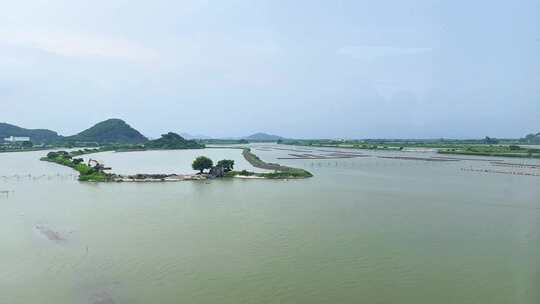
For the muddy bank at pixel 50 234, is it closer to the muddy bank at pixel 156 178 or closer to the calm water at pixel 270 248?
the calm water at pixel 270 248

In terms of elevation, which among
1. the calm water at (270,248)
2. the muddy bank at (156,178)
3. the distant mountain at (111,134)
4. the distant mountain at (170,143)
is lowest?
the calm water at (270,248)

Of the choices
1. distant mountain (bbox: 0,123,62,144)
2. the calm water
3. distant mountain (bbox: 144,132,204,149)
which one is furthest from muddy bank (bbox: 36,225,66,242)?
distant mountain (bbox: 0,123,62,144)

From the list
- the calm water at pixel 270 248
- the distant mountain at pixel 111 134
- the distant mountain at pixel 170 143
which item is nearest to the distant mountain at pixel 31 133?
the distant mountain at pixel 111 134

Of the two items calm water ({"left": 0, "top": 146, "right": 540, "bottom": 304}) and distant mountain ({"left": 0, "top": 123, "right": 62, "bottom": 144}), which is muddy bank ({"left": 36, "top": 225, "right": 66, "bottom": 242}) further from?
distant mountain ({"left": 0, "top": 123, "right": 62, "bottom": 144})

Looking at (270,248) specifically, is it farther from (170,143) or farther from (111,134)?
(111,134)

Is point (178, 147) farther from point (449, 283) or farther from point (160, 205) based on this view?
point (449, 283)

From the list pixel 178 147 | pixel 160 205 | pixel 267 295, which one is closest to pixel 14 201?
pixel 160 205
